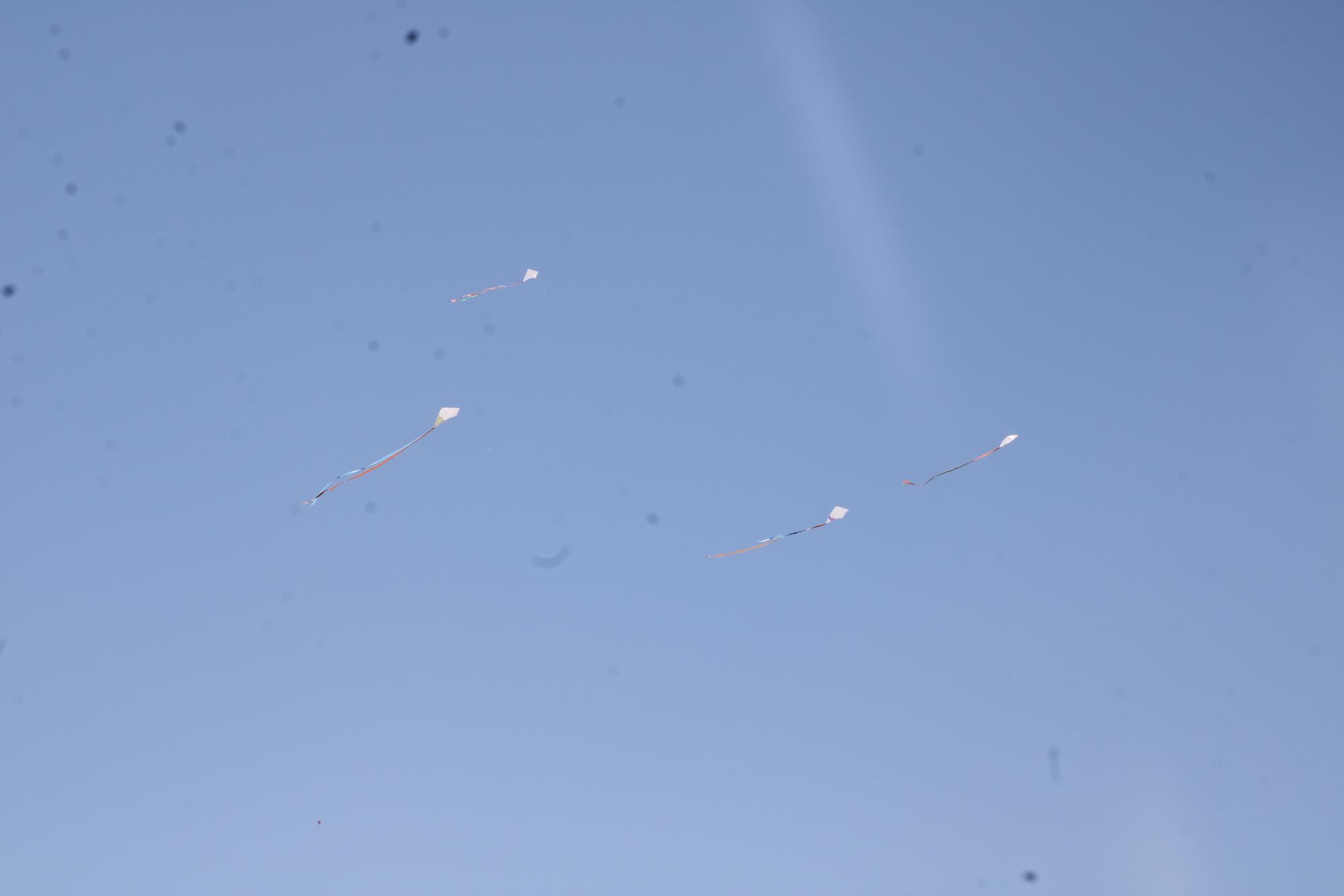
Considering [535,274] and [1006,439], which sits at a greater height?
[535,274]

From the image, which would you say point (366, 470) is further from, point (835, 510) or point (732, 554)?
point (835, 510)

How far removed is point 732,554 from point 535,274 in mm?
6424

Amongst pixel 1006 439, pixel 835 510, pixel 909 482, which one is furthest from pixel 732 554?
pixel 1006 439

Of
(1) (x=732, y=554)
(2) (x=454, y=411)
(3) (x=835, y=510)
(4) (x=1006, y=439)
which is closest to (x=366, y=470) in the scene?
(2) (x=454, y=411)

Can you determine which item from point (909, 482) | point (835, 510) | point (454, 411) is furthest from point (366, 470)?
point (909, 482)

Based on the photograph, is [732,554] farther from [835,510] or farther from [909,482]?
[909,482]

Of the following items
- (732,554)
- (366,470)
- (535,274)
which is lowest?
(732,554)

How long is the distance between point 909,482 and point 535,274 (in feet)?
27.0

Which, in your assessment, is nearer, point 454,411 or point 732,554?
point 454,411

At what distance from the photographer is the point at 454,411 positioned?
21781mm

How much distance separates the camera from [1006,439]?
24.4 metres

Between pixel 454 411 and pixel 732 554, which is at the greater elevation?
pixel 454 411

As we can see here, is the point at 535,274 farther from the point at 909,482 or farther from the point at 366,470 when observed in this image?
the point at 909,482

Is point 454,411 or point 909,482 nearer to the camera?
point 454,411
